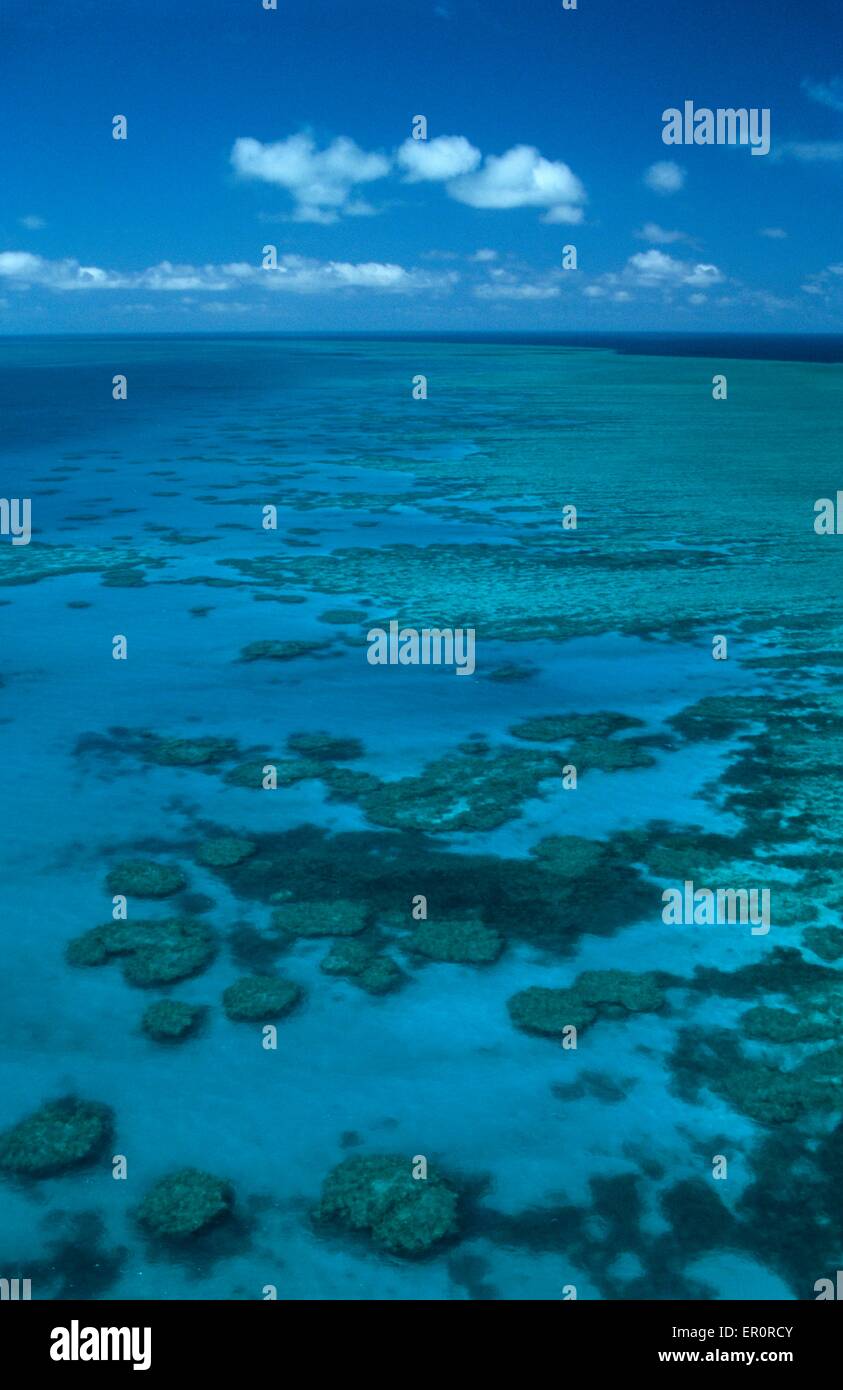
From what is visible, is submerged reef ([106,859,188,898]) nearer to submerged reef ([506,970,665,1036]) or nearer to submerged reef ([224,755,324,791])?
submerged reef ([224,755,324,791])

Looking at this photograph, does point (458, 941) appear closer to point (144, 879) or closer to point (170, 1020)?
point (170, 1020)

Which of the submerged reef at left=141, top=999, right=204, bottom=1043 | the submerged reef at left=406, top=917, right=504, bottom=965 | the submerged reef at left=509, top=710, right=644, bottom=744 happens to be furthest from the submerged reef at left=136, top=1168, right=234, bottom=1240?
the submerged reef at left=509, top=710, right=644, bottom=744

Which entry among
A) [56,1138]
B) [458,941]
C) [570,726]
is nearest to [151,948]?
[56,1138]

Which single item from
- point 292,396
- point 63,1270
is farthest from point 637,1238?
point 292,396

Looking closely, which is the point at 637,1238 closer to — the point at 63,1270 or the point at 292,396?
the point at 63,1270

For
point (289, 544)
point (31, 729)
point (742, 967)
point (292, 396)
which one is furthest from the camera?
point (292, 396)

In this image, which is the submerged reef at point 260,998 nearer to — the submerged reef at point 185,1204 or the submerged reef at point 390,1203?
the submerged reef at point 185,1204

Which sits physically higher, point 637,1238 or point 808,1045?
point 808,1045

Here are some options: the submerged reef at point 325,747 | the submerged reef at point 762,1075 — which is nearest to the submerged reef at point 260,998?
the submerged reef at point 762,1075
